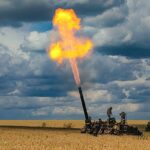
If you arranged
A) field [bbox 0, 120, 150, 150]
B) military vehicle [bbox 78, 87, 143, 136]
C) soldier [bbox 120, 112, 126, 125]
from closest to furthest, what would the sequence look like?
field [bbox 0, 120, 150, 150]
military vehicle [bbox 78, 87, 143, 136]
soldier [bbox 120, 112, 126, 125]

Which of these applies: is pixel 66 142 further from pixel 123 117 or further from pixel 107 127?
pixel 123 117

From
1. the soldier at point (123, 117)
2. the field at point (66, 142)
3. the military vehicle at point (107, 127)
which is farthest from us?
the soldier at point (123, 117)

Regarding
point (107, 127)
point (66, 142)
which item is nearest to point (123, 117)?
point (107, 127)

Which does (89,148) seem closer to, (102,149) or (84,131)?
(102,149)

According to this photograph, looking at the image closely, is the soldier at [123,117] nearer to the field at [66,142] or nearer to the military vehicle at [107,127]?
the military vehicle at [107,127]

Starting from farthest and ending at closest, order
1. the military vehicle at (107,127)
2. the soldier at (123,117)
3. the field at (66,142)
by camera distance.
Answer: the soldier at (123,117) → the military vehicle at (107,127) → the field at (66,142)

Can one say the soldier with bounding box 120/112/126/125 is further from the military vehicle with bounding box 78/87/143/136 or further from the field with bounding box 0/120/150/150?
the field with bounding box 0/120/150/150

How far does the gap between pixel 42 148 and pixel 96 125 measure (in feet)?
77.9

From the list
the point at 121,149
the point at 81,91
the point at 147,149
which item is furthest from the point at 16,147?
the point at 81,91

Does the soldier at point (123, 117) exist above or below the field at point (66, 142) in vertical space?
above

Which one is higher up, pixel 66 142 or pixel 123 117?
pixel 123 117

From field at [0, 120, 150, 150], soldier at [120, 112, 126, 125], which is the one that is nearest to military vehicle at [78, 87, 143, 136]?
soldier at [120, 112, 126, 125]

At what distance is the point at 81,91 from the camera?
54969 millimetres

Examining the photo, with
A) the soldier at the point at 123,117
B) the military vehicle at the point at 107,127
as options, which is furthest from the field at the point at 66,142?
the soldier at the point at 123,117
